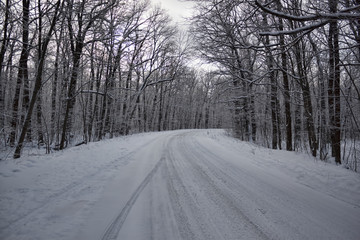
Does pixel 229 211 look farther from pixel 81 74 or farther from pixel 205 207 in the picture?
pixel 81 74

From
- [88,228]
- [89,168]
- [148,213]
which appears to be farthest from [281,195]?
[89,168]

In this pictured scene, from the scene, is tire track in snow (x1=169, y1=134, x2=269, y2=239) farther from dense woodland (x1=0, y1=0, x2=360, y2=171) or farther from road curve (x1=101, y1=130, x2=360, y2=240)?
dense woodland (x1=0, y1=0, x2=360, y2=171)

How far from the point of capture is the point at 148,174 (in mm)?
4609

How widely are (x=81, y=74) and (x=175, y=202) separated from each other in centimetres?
1370

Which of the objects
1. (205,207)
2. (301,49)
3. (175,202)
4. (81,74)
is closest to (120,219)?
(175,202)

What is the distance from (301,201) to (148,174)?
3.41 metres

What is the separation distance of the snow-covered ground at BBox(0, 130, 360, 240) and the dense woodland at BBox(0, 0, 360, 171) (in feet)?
11.2

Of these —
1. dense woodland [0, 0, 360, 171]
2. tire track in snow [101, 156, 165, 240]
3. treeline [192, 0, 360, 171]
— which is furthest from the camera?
dense woodland [0, 0, 360, 171]

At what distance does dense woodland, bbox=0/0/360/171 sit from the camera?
19.3ft

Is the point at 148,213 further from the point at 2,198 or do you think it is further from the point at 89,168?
the point at 89,168

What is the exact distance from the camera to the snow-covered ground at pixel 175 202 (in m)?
2.32

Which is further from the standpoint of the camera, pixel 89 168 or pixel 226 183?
pixel 89 168

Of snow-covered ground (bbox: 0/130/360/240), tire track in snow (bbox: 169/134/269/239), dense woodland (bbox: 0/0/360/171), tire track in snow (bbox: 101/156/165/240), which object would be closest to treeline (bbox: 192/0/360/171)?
dense woodland (bbox: 0/0/360/171)

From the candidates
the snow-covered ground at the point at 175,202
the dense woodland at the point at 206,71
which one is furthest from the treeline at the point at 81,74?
the snow-covered ground at the point at 175,202
